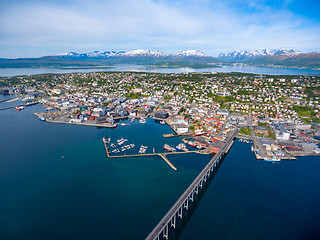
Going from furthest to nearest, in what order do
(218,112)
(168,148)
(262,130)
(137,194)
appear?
(218,112) → (262,130) → (168,148) → (137,194)

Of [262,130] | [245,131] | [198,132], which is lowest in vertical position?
[245,131]

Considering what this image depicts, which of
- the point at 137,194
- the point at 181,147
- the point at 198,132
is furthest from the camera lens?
the point at 198,132

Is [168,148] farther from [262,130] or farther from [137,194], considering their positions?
[262,130]

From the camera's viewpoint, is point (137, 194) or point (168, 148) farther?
point (168, 148)

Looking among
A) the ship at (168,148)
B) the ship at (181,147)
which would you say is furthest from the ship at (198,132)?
the ship at (168,148)

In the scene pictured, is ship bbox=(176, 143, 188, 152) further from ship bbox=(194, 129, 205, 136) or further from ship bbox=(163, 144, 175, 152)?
ship bbox=(194, 129, 205, 136)

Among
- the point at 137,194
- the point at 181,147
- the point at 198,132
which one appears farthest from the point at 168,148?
the point at 137,194

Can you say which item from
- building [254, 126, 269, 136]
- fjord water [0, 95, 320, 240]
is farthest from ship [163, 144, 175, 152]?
building [254, 126, 269, 136]
